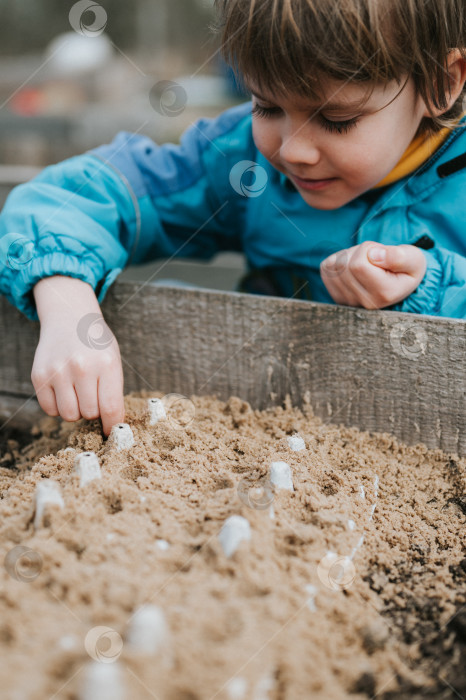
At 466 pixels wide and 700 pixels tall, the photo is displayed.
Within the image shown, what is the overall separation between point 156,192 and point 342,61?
0.78 m

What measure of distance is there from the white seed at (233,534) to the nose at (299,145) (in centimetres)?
77

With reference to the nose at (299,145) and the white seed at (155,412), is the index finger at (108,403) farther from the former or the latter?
the nose at (299,145)

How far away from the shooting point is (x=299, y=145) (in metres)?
1.27

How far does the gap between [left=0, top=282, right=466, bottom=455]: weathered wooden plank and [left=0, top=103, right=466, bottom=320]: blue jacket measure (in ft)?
0.44

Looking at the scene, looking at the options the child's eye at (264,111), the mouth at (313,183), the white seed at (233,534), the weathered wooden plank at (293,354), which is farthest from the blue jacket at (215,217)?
the white seed at (233,534)

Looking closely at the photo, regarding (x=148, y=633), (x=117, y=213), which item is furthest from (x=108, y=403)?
(x=117, y=213)

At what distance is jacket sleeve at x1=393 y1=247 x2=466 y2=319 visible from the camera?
134 centimetres

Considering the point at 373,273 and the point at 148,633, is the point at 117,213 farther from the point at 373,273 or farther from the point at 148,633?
the point at 148,633

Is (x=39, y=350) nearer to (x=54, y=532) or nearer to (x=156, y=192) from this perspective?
(x=54, y=532)

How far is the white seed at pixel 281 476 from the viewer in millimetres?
965

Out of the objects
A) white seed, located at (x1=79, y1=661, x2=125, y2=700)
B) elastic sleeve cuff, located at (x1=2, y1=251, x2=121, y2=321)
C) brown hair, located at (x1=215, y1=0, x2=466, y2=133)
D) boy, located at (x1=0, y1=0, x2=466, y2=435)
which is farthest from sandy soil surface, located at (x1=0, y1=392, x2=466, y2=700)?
brown hair, located at (x1=215, y1=0, x2=466, y2=133)

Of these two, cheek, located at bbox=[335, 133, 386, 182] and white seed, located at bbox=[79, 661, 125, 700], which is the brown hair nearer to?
cheek, located at bbox=[335, 133, 386, 182]

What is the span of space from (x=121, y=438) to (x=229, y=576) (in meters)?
0.38

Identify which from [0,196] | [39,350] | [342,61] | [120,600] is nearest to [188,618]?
[120,600]
